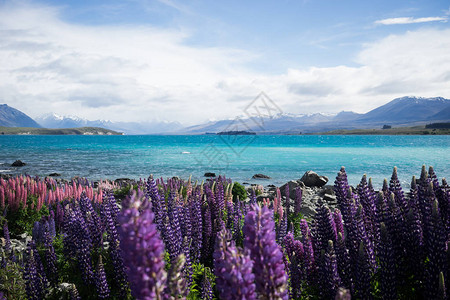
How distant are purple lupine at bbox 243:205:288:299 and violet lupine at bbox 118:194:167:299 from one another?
61 centimetres

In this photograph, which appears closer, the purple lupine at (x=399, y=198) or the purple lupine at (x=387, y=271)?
the purple lupine at (x=387, y=271)

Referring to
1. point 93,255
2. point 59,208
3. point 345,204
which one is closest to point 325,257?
point 345,204

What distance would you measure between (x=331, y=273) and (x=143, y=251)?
2789 mm

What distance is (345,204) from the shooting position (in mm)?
4902

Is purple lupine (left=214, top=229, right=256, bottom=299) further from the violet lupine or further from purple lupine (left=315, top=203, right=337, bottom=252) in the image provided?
purple lupine (left=315, top=203, right=337, bottom=252)

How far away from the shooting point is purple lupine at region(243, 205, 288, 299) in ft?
6.83

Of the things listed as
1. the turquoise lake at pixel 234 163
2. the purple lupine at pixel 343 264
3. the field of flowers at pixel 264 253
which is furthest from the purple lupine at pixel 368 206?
the turquoise lake at pixel 234 163

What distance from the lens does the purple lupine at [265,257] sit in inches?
82.0

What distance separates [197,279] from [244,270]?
453 cm

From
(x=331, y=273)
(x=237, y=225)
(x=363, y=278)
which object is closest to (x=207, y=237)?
(x=237, y=225)

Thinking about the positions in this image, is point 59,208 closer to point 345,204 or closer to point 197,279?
point 197,279

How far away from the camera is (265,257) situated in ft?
6.86

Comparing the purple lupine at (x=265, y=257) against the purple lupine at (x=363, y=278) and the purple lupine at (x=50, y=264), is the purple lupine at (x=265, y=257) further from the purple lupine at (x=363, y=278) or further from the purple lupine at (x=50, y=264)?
the purple lupine at (x=50, y=264)

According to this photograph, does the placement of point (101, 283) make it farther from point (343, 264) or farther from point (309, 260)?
point (343, 264)
